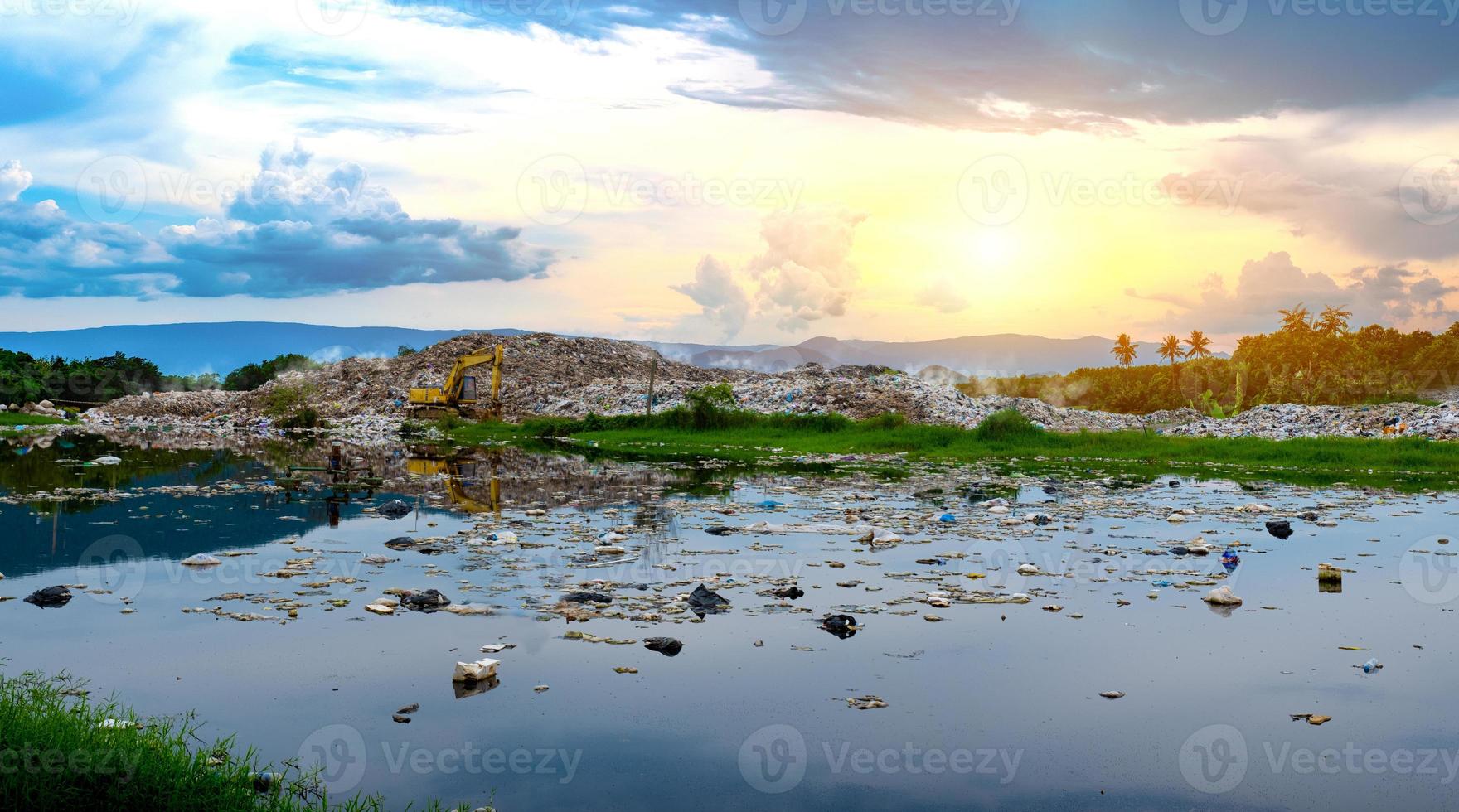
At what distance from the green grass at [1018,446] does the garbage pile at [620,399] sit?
3.16 m

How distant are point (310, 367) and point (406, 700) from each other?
52.2 metres

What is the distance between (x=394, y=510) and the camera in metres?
11.6

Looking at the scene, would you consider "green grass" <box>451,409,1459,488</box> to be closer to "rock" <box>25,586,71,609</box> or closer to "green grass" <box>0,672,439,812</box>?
"rock" <box>25,586,71,609</box>

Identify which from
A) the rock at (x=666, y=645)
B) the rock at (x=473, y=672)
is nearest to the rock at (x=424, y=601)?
the rock at (x=473, y=672)

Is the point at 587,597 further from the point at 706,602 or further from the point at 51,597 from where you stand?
the point at 51,597

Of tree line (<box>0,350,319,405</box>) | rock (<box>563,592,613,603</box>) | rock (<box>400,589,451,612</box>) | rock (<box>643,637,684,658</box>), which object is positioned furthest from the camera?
tree line (<box>0,350,319,405</box>)

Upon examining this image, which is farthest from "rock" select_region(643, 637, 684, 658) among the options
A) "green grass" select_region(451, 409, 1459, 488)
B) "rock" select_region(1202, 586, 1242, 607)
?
"green grass" select_region(451, 409, 1459, 488)

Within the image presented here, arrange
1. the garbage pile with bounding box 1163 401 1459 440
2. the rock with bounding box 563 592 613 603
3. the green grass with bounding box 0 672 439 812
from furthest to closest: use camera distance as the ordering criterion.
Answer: the garbage pile with bounding box 1163 401 1459 440 → the rock with bounding box 563 592 613 603 → the green grass with bounding box 0 672 439 812

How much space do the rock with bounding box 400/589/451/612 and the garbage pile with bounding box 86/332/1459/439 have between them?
21966 mm

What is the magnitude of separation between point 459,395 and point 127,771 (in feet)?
115

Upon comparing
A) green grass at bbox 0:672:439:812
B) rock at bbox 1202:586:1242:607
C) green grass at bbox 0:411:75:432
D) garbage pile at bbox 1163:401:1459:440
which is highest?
garbage pile at bbox 1163:401:1459:440

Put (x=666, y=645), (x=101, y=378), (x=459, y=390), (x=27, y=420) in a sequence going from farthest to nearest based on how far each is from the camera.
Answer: (x=101, y=378), (x=459, y=390), (x=27, y=420), (x=666, y=645)

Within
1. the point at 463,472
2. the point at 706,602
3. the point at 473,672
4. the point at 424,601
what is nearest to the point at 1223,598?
Answer: the point at 706,602

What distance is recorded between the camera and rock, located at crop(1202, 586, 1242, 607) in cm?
703
